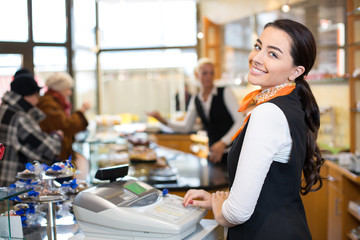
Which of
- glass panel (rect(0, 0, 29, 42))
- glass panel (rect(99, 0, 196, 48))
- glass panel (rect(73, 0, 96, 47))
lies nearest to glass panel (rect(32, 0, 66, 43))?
glass panel (rect(0, 0, 29, 42))

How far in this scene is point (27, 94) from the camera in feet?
10.6

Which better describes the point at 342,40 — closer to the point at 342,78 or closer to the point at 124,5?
the point at 342,78

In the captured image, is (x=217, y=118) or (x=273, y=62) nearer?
(x=273, y=62)

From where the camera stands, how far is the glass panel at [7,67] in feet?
20.5

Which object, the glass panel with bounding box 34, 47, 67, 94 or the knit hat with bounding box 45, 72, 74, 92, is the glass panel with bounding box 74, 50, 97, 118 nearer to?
the glass panel with bounding box 34, 47, 67, 94

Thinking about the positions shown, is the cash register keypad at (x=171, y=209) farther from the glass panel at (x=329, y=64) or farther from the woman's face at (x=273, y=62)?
→ the glass panel at (x=329, y=64)

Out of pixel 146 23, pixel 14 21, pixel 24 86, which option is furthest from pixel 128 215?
pixel 146 23

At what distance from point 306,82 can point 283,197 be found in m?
0.43

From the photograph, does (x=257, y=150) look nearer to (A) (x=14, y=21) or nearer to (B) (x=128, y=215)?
(B) (x=128, y=215)

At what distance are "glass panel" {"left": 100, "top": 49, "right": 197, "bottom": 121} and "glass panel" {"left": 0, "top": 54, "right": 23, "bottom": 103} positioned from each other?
2092 mm

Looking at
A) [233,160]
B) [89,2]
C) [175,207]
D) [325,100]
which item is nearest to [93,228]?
[175,207]

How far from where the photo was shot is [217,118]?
157 inches

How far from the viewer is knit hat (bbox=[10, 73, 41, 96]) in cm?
321

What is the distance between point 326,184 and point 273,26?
273cm
